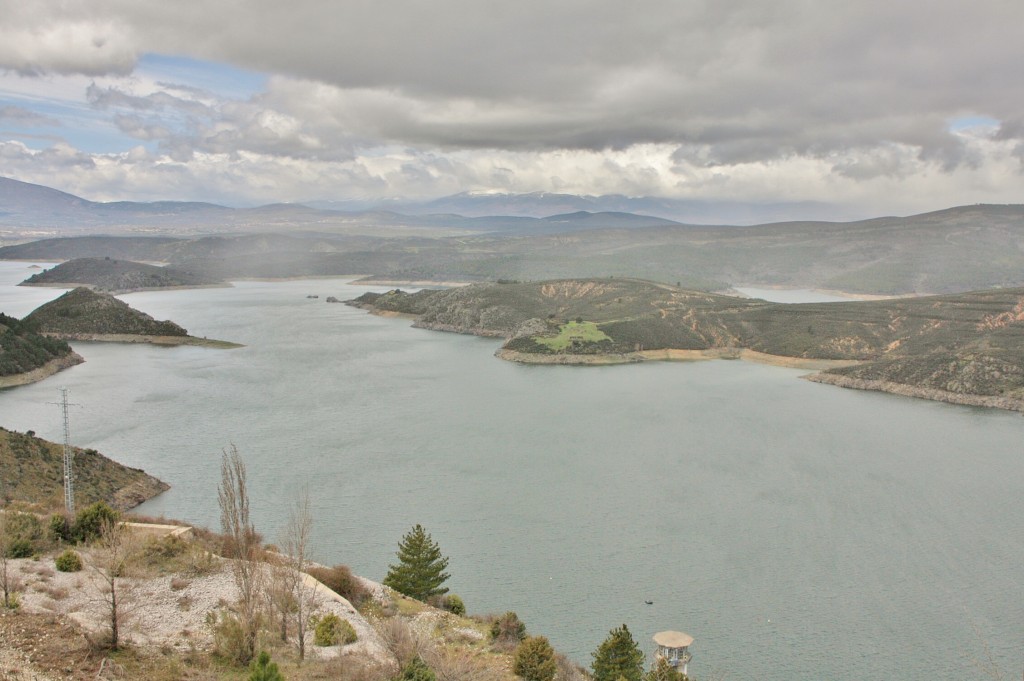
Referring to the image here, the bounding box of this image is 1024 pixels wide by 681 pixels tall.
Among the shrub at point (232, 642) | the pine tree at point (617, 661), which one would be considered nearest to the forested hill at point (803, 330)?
the pine tree at point (617, 661)

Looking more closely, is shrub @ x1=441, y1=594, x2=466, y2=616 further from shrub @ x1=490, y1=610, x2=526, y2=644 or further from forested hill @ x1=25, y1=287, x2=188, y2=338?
forested hill @ x1=25, y1=287, x2=188, y2=338

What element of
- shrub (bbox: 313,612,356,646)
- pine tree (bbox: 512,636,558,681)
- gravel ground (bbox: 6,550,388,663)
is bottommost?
pine tree (bbox: 512,636,558,681)

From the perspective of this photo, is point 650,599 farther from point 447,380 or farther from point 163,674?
point 447,380

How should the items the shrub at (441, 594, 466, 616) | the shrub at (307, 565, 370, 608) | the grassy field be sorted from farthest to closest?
1. the grassy field
2. the shrub at (441, 594, 466, 616)
3. the shrub at (307, 565, 370, 608)

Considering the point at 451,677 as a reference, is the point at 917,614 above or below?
below

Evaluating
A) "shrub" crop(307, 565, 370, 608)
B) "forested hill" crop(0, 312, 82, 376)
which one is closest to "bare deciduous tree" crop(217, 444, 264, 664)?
"shrub" crop(307, 565, 370, 608)

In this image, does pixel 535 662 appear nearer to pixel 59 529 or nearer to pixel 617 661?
pixel 617 661

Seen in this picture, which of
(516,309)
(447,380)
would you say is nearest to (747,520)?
(447,380)
